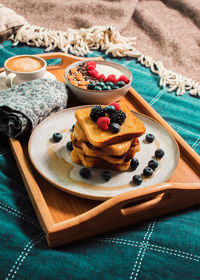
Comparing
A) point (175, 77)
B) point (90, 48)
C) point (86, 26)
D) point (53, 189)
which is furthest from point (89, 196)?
point (86, 26)

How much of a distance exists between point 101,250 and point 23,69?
82 centimetres

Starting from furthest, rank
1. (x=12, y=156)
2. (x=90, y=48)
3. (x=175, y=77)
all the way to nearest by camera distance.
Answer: (x=90, y=48) < (x=175, y=77) < (x=12, y=156)

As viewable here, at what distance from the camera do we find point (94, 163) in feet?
3.11

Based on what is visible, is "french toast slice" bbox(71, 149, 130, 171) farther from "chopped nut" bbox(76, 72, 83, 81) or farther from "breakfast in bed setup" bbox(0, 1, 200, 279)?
"chopped nut" bbox(76, 72, 83, 81)

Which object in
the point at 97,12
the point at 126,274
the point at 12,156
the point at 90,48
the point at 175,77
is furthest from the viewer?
the point at 97,12

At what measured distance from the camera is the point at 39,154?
3.24 ft

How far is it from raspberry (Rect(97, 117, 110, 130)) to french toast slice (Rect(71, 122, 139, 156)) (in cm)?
6

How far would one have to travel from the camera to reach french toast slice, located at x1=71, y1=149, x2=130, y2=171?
940 mm

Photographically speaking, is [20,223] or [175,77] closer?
[20,223]

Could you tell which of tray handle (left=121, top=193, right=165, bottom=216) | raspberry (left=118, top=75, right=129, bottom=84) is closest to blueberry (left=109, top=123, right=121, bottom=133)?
→ tray handle (left=121, top=193, right=165, bottom=216)

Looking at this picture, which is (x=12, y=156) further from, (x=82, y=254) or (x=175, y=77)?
(x=175, y=77)

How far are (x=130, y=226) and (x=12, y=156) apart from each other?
48cm

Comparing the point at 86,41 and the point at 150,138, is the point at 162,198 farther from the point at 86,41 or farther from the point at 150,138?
the point at 86,41

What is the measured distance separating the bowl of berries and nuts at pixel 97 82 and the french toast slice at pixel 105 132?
0.28m
